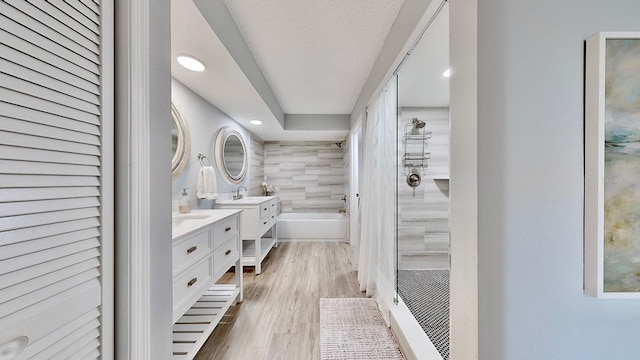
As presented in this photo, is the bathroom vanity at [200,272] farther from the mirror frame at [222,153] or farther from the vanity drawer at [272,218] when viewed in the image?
the vanity drawer at [272,218]

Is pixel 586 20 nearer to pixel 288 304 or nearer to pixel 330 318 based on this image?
pixel 330 318

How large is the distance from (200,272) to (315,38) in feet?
6.16

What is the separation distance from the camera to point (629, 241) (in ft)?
2.57

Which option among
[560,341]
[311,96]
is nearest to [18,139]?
[560,341]

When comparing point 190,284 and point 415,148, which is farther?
point 415,148

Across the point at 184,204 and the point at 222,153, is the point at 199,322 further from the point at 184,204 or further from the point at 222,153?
the point at 222,153

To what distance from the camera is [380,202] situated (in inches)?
88.8

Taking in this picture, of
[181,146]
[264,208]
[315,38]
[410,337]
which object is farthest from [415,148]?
[181,146]

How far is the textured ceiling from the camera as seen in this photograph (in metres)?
1.56

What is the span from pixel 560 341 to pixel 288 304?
187 cm

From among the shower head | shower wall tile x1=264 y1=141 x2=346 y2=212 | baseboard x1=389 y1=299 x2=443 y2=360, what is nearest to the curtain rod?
the shower head

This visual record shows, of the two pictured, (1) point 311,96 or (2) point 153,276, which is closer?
(2) point 153,276

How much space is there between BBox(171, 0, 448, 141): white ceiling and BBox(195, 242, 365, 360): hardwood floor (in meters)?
2.00

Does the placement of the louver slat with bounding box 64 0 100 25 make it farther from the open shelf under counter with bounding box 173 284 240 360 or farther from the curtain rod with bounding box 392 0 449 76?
the open shelf under counter with bounding box 173 284 240 360
